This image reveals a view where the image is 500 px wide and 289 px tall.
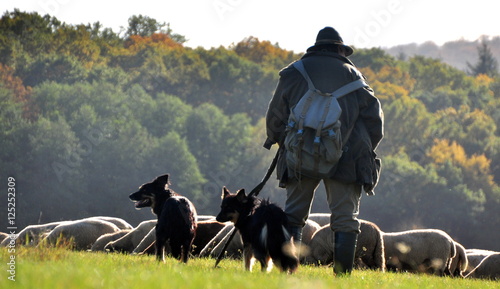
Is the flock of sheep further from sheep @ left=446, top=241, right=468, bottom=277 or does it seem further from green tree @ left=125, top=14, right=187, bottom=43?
green tree @ left=125, top=14, right=187, bottom=43

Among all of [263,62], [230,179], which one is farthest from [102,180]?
[263,62]

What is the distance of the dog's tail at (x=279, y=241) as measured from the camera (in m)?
8.65

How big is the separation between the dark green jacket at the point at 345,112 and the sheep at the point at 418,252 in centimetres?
878

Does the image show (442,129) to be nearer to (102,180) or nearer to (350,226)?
(102,180)

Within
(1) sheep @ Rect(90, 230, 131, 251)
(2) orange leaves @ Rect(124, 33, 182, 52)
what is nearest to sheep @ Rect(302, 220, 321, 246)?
(1) sheep @ Rect(90, 230, 131, 251)

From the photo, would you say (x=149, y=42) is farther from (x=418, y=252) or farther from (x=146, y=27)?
(x=418, y=252)

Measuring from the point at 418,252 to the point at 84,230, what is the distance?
280 inches

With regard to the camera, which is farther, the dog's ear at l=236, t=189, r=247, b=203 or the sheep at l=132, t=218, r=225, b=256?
the sheep at l=132, t=218, r=225, b=256

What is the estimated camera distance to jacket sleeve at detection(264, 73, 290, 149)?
8945mm

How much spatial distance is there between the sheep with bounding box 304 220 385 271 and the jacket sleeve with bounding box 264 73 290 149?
22.2 ft

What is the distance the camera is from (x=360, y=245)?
617 inches

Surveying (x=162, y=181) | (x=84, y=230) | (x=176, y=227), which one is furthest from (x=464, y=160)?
(x=176, y=227)

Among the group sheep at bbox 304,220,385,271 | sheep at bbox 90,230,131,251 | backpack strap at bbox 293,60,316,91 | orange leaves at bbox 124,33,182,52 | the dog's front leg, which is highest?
orange leaves at bbox 124,33,182,52

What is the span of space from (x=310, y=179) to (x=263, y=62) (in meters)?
112
